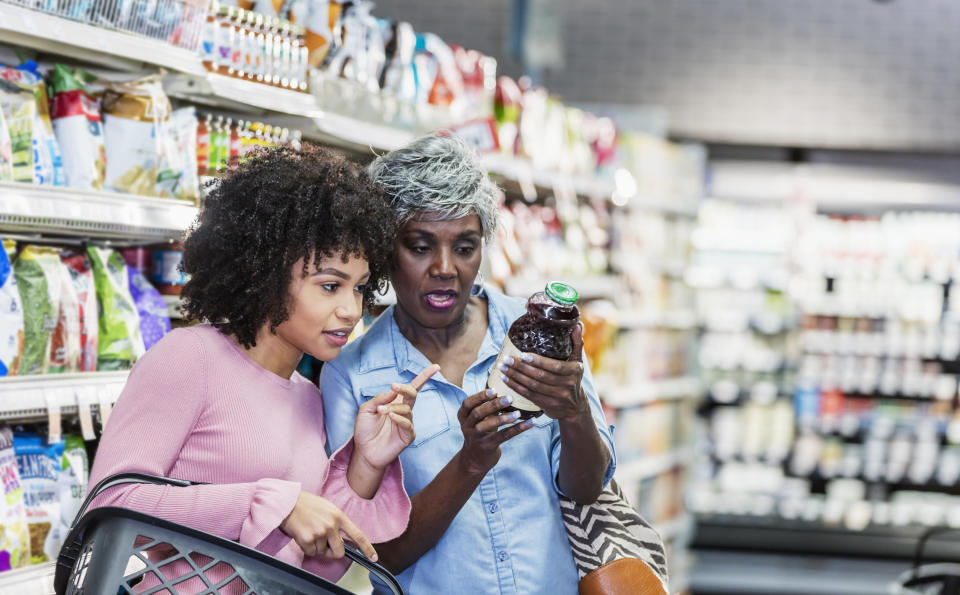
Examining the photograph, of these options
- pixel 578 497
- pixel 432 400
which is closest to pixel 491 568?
pixel 578 497

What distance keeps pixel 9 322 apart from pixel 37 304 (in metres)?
0.11

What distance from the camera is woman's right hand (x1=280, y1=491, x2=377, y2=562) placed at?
152cm

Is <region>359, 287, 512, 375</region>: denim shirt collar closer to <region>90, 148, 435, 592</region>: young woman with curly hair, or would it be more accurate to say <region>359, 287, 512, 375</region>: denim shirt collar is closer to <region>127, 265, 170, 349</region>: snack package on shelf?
<region>90, 148, 435, 592</region>: young woman with curly hair

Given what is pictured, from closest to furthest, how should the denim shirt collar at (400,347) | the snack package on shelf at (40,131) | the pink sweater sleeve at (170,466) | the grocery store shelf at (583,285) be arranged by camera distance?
1. the pink sweater sleeve at (170,466)
2. the denim shirt collar at (400,347)
3. the snack package on shelf at (40,131)
4. the grocery store shelf at (583,285)

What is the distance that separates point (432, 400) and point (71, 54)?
117 cm

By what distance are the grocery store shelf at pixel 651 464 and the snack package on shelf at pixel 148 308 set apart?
319 cm

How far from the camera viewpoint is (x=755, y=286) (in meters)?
7.95

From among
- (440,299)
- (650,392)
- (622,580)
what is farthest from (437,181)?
(650,392)

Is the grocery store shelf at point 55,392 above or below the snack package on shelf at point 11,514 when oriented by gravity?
above

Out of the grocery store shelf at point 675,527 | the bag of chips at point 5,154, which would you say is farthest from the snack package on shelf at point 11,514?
the grocery store shelf at point 675,527

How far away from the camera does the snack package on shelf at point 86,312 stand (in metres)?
2.37

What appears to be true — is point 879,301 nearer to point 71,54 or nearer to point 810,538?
point 810,538

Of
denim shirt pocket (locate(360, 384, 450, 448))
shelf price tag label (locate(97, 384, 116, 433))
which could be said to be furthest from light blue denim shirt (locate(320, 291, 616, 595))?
shelf price tag label (locate(97, 384, 116, 433))

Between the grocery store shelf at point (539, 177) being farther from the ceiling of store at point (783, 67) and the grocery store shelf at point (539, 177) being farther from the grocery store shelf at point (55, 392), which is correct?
the ceiling of store at point (783, 67)
